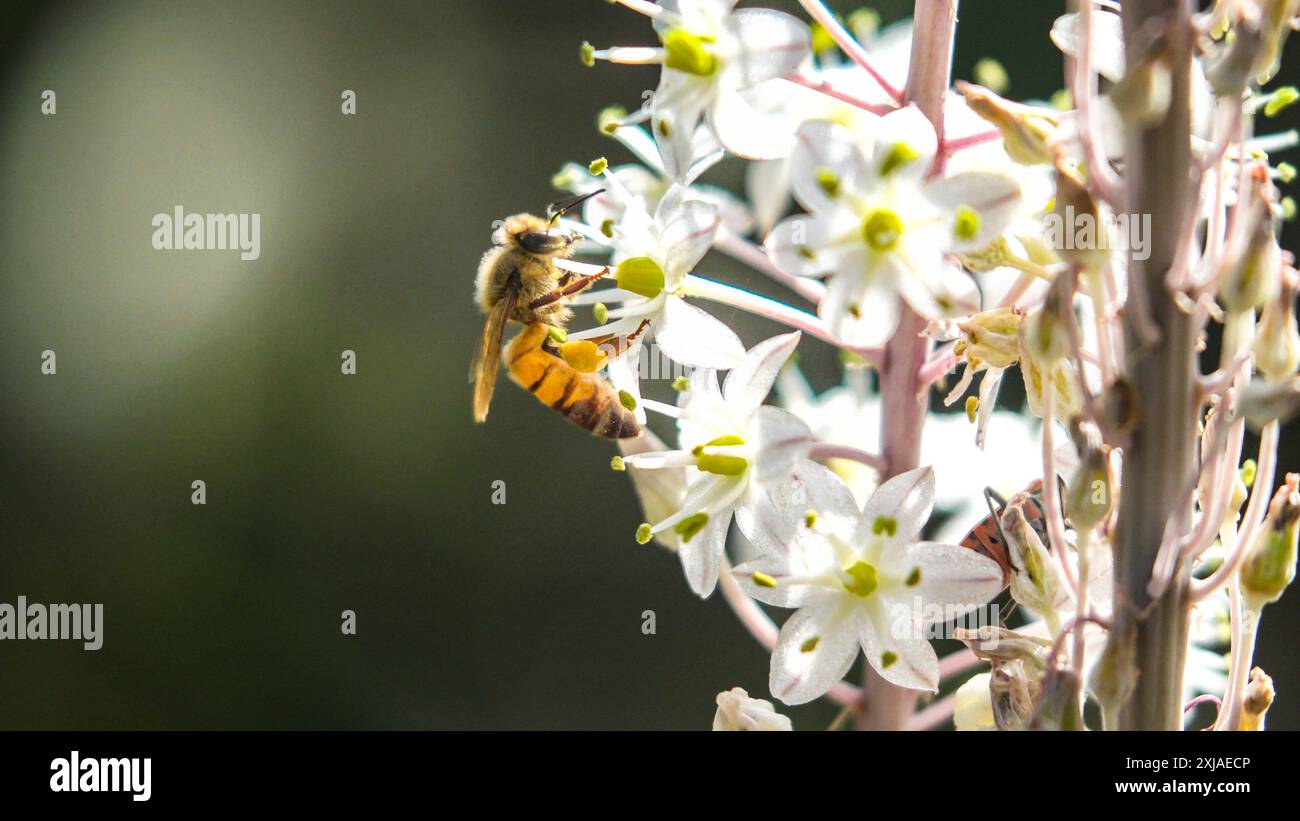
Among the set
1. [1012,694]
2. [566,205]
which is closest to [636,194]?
[566,205]

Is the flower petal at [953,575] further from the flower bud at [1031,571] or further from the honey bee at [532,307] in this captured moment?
the honey bee at [532,307]

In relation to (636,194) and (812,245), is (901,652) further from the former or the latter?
(636,194)

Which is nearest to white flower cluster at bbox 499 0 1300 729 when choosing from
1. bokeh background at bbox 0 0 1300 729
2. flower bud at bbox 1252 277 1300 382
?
flower bud at bbox 1252 277 1300 382

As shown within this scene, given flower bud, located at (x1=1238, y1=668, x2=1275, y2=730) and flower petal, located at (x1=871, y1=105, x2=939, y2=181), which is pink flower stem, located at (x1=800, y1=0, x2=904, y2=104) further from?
flower bud, located at (x1=1238, y1=668, x2=1275, y2=730)

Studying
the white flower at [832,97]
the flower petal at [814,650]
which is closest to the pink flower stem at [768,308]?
the white flower at [832,97]
